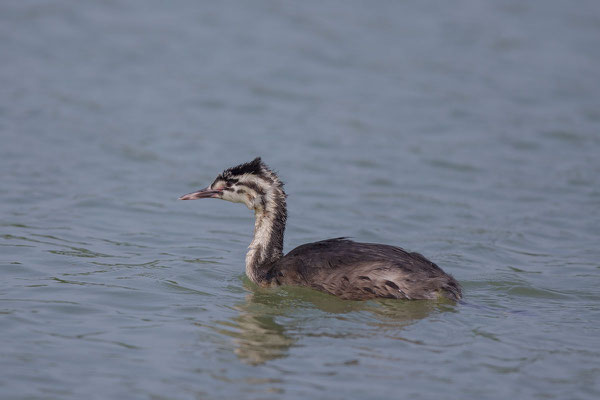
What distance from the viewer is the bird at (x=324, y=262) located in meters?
9.10

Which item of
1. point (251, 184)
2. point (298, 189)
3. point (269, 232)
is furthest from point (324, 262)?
point (298, 189)

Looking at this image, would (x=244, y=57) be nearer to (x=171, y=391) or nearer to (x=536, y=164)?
(x=536, y=164)

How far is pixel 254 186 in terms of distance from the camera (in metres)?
10.3

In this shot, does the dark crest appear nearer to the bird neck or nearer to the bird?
the bird

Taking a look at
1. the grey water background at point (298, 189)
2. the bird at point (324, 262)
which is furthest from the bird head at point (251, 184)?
the grey water background at point (298, 189)

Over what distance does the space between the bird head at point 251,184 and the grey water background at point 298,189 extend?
34.9 inches

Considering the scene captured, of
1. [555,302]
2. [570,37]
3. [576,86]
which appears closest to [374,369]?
[555,302]

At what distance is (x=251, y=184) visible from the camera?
10305 millimetres

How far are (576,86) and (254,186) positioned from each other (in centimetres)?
1146

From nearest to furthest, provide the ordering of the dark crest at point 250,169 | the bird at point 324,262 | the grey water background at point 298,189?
the grey water background at point 298,189, the bird at point 324,262, the dark crest at point 250,169

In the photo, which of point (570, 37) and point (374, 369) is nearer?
point (374, 369)

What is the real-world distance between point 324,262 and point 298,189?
4909mm

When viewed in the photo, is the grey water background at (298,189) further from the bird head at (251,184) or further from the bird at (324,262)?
the bird head at (251,184)

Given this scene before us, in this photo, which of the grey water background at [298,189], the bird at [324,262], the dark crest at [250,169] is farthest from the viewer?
the dark crest at [250,169]
